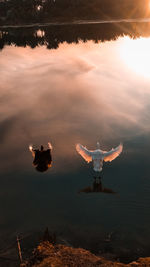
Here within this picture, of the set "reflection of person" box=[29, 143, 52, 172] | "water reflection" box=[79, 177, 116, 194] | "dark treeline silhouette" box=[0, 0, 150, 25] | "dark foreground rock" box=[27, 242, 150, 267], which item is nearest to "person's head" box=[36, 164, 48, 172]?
"reflection of person" box=[29, 143, 52, 172]

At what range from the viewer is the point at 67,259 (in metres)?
9.18

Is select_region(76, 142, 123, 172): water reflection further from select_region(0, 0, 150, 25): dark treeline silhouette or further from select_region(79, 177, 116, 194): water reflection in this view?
select_region(0, 0, 150, 25): dark treeline silhouette

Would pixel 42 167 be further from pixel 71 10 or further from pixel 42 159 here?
pixel 71 10

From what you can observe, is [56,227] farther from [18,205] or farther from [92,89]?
[92,89]

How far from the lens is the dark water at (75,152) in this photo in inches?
480

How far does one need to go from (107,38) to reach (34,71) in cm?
2641

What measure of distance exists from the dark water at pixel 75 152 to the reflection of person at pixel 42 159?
0.42 m

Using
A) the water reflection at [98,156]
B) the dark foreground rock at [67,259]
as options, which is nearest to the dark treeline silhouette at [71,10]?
the water reflection at [98,156]

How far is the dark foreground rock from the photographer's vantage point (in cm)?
888

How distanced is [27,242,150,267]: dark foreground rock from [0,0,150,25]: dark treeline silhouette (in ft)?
367

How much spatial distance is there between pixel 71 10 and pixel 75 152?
361ft

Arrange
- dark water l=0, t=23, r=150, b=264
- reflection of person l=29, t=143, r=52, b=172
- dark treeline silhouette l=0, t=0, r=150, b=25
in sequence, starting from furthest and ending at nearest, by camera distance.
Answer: dark treeline silhouette l=0, t=0, r=150, b=25, reflection of person l=29, t=143, r=52, b=172, dark water l=0, t=23, r=150, b=264

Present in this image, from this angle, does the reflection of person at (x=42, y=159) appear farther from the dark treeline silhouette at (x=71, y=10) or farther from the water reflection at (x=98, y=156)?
the dark treeline silhouette at (x=71, y=10)

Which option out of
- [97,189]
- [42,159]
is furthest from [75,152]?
[97,189]
